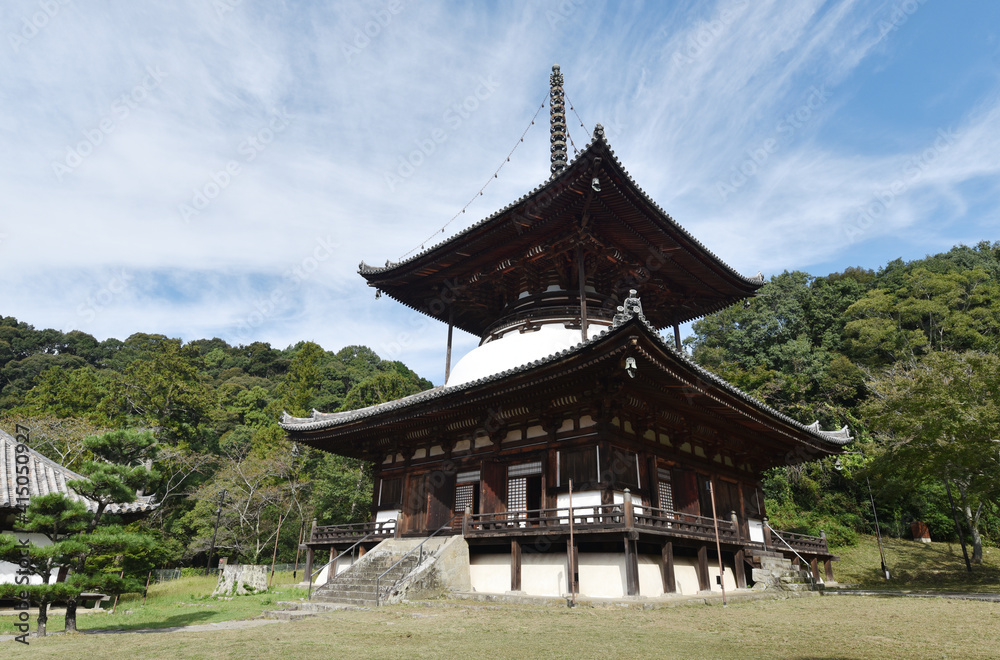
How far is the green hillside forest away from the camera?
18.2 metres

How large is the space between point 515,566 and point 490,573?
124 centimetres

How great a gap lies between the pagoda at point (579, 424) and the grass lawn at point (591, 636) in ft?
7.93

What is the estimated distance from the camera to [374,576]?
1570 centimetres

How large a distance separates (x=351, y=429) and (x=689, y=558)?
38.5 ft

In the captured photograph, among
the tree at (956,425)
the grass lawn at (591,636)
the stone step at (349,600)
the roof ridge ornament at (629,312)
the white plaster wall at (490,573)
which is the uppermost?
the roof ridge ornament at (629,312)

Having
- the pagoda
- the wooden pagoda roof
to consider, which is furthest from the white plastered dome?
the wooden pagoda roof

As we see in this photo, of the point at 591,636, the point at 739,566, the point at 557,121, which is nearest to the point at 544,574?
the point at 739,566

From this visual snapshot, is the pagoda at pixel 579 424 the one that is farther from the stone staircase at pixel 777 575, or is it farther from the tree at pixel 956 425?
the tree at pixel 956 425

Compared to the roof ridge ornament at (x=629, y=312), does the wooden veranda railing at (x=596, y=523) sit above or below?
below

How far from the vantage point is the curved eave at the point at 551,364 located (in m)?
12.9

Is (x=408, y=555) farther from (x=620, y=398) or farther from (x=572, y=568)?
(x=620, y=398)

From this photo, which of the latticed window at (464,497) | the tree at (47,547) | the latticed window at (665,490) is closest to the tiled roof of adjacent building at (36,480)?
the tree at (47,547)

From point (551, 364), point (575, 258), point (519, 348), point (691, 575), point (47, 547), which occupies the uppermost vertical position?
point (575, 258)

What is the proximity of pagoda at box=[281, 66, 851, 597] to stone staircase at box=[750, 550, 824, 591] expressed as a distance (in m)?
0.21
